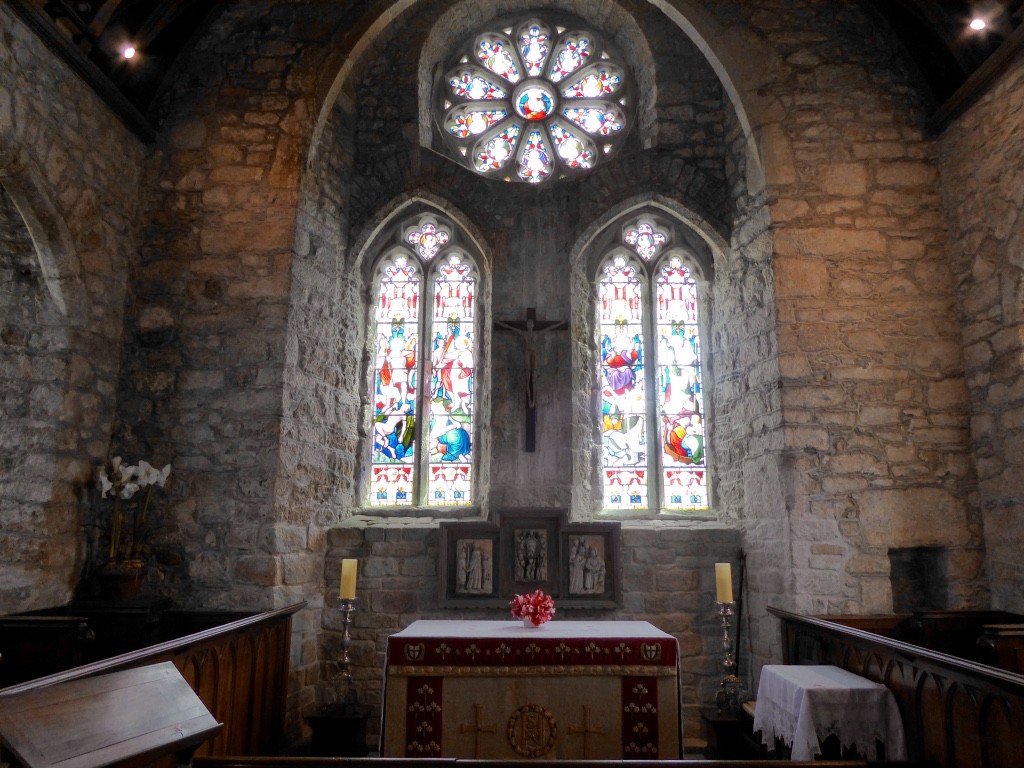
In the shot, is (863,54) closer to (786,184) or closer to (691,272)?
(786,184)

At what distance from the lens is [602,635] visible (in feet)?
14.6

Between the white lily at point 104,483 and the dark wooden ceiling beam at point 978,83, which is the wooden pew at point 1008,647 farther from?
the white lily at point 104,483

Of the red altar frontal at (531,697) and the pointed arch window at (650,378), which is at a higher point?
the pointed arch window at (650,378)

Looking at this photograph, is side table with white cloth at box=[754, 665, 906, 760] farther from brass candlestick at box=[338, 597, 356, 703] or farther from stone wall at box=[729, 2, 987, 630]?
brass candlestick at box=[338, 597, 356, 703]

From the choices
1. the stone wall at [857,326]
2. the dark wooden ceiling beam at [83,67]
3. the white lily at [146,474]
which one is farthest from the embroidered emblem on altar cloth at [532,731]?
the dark wooden ceiling beam at [83,67]

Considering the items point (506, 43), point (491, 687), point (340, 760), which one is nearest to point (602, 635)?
point (491, 687)

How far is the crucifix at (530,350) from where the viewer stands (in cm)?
604

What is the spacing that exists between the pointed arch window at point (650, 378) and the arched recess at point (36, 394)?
4014 mm

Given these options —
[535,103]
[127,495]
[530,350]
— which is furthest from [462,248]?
[127,495]

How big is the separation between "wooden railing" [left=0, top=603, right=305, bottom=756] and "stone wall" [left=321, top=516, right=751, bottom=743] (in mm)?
699

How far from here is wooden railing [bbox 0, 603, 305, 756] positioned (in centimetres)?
334

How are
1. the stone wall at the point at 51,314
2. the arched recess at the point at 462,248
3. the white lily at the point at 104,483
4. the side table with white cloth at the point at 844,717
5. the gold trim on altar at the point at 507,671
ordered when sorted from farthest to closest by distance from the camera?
1. the arched recess at the point at 462,248
2. the white lily at the point at 104,483
3. the stone wall at the point at 51,314
4. the gold trim on altar at the point at 507,671
5. the side table with white cloth at the point at 844,717

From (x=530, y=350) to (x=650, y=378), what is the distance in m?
1.22

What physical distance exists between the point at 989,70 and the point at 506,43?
13.8 feet
